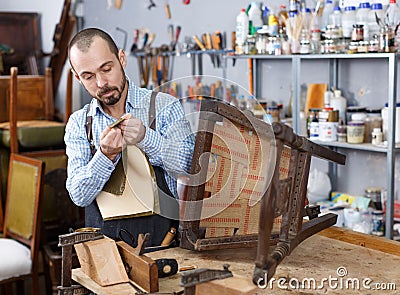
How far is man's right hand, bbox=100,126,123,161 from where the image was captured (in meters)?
1.84

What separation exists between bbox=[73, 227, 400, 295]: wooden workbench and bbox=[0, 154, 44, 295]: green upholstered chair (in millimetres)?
1685

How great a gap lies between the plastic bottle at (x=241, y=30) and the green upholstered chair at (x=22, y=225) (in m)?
1.26

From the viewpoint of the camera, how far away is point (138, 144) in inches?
75.2

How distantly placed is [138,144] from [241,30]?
1920mm

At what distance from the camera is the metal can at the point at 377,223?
3080 mm

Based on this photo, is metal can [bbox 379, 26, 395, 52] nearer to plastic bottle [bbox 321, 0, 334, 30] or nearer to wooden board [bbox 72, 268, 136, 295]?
plastic bottle [bbox 321, 0, 334, 30]

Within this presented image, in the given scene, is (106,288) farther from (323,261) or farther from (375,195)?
(375,195)

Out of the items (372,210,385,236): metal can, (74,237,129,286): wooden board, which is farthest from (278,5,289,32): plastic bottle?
(74,237,129,286): wooden board

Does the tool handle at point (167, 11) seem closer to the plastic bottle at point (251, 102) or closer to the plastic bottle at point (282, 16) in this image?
the plastic bottle at point (282, 16)

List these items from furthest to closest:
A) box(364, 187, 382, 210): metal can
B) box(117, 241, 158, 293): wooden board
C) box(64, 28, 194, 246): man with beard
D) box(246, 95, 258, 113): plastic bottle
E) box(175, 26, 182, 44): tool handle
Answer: box(175, 26, 182, 44): tool handle
box(364, 187, 382, 210): metal can
box(64, 28, 194, 246): man with beard
box(246, 95, 258, 113): plastic bottle
box(117, 241, 158, 293): wooden board

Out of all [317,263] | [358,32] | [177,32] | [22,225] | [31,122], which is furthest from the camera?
[31,122]

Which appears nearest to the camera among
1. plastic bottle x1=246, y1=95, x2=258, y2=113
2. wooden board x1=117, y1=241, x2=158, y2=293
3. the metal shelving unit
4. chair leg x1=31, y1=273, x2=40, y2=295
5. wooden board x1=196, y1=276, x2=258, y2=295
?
wooden board x1=196, y1=276, x2=258, y2=295

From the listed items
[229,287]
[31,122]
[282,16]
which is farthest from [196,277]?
[31,122]

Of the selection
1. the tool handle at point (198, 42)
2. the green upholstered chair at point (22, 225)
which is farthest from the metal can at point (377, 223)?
the green upholstered chair at point (22, 225)
